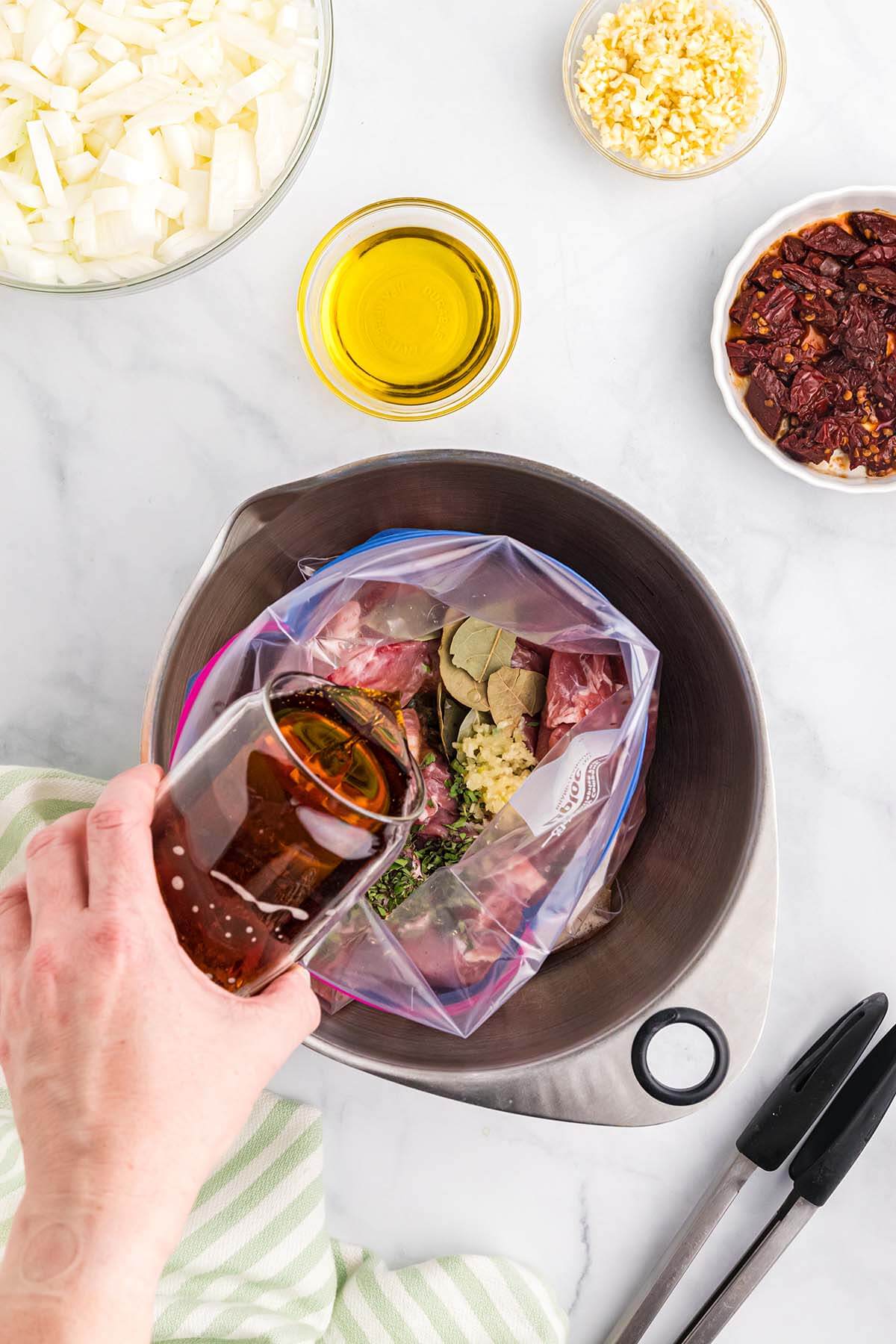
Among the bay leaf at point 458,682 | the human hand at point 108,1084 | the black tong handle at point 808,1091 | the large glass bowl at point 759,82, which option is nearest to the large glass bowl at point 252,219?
the large glass bowl at point 759,82

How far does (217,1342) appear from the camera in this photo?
95cm

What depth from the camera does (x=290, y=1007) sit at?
61 cm

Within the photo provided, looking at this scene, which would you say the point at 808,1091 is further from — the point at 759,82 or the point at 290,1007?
the point at 759,82

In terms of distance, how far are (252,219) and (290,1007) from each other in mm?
659

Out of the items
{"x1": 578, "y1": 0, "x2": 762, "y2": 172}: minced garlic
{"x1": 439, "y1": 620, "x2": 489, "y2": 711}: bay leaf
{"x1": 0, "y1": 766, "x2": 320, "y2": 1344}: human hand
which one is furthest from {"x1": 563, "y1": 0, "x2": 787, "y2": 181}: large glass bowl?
{"x1": 0, "y1": 766, "x2": 320, "y2": 1344}: human hand

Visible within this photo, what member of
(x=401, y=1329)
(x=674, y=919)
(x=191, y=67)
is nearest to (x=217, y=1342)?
(x=401, y=1329)

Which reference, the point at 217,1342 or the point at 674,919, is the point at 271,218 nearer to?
the point at 674,919

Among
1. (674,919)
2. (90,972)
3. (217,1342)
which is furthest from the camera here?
(217,1342)

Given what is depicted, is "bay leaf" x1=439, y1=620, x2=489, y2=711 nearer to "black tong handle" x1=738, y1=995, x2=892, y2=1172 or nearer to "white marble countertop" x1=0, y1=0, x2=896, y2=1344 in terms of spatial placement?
"white marble countertop" x1=0, y1=0, x2=896, y2=1344

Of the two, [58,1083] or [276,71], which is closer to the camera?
[58,1083]

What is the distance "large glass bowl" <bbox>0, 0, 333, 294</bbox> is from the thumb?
60 cm

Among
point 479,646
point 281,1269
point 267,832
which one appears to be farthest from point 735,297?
point 281,1269

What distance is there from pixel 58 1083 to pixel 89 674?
51cm

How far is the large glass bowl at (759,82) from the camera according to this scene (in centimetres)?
92
